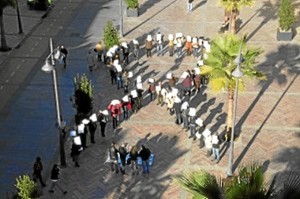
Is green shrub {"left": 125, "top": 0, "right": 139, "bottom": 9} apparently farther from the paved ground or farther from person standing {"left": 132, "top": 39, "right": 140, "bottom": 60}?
person standing {"left": 132, "top": 39, "right": 140, "bottom": 60}

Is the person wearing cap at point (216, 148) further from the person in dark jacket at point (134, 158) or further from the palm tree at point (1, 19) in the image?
the palm tree at point (1, 19)

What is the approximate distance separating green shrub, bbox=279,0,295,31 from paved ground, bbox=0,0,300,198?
3.69ft

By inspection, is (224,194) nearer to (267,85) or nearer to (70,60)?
(267,85)

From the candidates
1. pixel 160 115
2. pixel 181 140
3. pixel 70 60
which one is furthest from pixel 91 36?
pixel 181 140

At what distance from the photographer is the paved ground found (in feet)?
76.3

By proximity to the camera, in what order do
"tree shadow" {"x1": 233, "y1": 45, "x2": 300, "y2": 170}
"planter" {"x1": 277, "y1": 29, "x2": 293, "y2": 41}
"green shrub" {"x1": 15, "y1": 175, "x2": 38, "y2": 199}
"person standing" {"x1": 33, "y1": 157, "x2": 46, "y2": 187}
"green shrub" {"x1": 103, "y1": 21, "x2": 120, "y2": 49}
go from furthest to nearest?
"planter" {"x1": 277, "y1": 29, "x2": 293, "y2": 41}
"green shrub" {"x1": 103, "y1": 21, "x2": 120, "y2": 49}
"tree shadow" {"x1": 233, "y1": 45, "x2": 300, "y2": 170}
"person standing" {"x1": 33, "y1": 157, "x2": 46, "y2": 187}
"green shrub" {"x1": 15, "y1": 175, "x2": 38, "y2": 199}

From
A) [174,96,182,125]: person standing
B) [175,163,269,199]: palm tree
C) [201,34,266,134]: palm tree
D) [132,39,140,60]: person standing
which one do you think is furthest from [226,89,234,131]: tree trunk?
[175,163,269,199]: palm tree

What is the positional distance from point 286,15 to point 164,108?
36.8 ft

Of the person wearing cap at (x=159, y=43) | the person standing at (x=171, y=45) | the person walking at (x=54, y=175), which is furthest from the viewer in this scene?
the person wearing cap at (x=159, y=43)

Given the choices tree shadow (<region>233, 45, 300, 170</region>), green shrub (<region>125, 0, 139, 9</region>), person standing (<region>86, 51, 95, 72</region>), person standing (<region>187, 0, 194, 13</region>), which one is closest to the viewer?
tree shadow (<region>233, 45, 300, 170</region>)

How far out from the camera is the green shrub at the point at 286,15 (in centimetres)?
3447

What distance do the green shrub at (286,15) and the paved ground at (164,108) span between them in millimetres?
1126

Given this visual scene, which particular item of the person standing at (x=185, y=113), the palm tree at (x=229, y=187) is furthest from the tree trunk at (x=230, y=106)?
the palm tree at (x=229, y=187)

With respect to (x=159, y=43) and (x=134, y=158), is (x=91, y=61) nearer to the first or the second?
(x=159, y=43)
